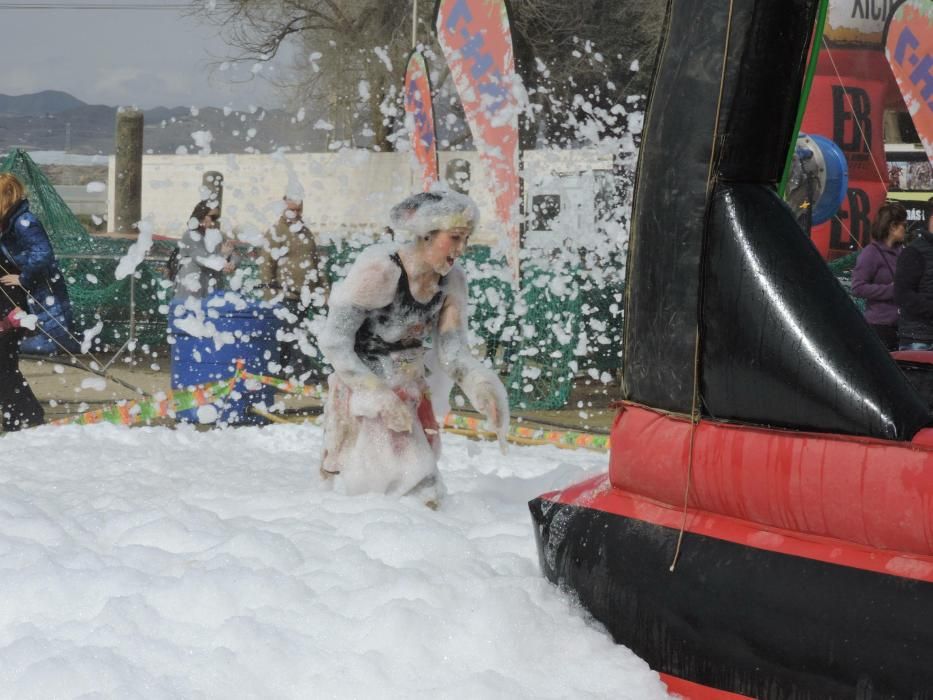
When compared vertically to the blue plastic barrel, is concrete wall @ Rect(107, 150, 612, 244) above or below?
above

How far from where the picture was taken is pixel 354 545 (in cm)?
392

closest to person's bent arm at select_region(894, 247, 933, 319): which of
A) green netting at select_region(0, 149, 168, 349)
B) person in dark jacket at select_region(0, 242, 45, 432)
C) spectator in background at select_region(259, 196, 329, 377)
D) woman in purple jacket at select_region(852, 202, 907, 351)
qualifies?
woman in purple jacket at select_region(852, 202, 907, 351)

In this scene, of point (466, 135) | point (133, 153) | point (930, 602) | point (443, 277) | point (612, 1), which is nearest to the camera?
point (930, 602)

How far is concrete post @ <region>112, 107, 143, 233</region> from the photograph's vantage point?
21.2m

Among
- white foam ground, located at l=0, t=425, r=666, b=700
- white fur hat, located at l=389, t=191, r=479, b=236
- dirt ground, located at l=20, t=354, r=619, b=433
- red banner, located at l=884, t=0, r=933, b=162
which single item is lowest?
dirt ground, located at l=20, t=354, r=619, b=433

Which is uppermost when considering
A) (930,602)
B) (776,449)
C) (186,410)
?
(776,449)

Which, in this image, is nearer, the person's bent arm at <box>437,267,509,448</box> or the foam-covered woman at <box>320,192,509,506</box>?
the foam-covered woman at <box>320,192,509,506</box>

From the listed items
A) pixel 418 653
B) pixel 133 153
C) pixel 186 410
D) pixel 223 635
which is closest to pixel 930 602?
pixel 418 653

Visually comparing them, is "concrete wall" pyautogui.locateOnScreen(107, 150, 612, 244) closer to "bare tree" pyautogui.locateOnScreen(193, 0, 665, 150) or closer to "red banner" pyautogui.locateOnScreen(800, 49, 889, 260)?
"bare tree" pyautogui.locateOnScreen(193, 0, 665, 150)

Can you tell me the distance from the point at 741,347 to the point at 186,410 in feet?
20.7

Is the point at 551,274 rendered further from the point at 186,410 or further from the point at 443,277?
the point at 443,277

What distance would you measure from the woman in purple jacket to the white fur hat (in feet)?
13.3

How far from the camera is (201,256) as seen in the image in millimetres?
9609

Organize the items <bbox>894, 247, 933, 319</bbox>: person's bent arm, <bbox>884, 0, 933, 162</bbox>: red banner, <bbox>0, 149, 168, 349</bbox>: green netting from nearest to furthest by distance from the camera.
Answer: <bbox>894, 247, 933, 319</bbox>: person's bent arm → <bbox>884, 0, 933, 162</bbox>: red banner → <bbox>0, 149, 168, 349</bbox>: green netting
